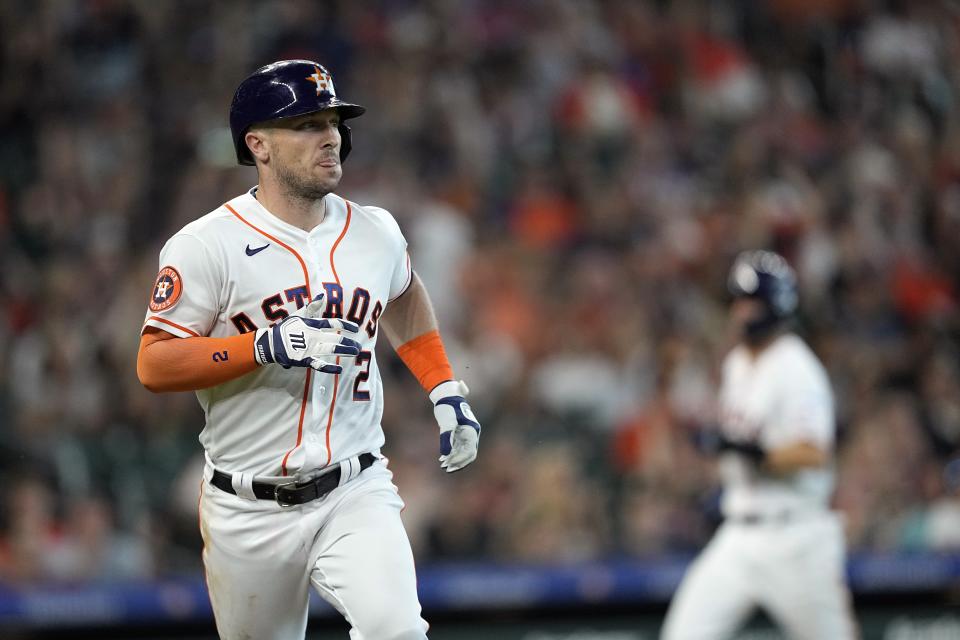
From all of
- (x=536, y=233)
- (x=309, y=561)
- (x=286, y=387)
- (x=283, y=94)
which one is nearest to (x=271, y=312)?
(x=286, y=387)

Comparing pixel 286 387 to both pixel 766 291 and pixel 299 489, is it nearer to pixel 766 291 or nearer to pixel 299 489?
pixel 299 489

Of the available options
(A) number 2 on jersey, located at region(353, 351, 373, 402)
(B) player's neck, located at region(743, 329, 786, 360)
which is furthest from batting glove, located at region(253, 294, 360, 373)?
(B) player's neck, located at region(743, 329, 786, 360)

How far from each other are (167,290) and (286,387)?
0.44m

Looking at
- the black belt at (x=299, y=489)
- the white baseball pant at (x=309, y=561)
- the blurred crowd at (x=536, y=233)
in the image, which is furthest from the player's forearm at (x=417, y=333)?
the blurred crowd at (x=536, y=233)

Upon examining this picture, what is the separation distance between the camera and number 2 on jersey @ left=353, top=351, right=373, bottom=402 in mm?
3850

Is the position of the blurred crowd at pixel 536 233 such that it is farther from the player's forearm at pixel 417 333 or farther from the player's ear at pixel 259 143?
the player's ear at pixel 259 143

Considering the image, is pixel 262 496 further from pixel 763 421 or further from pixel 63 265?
pixel 63 265

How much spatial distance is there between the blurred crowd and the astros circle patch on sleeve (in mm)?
3815

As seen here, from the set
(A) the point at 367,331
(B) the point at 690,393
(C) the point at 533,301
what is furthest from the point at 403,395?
(A) the point at 367,331

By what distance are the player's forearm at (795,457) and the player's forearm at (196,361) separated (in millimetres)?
3051

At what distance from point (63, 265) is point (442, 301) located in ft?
7.91

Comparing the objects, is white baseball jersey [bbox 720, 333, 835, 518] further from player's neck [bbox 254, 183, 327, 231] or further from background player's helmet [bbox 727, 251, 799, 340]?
player's neck [bbox 254, 183, 327, 231]

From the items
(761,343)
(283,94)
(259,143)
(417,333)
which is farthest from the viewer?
(761,343)

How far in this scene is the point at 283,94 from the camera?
3699 millimetres
